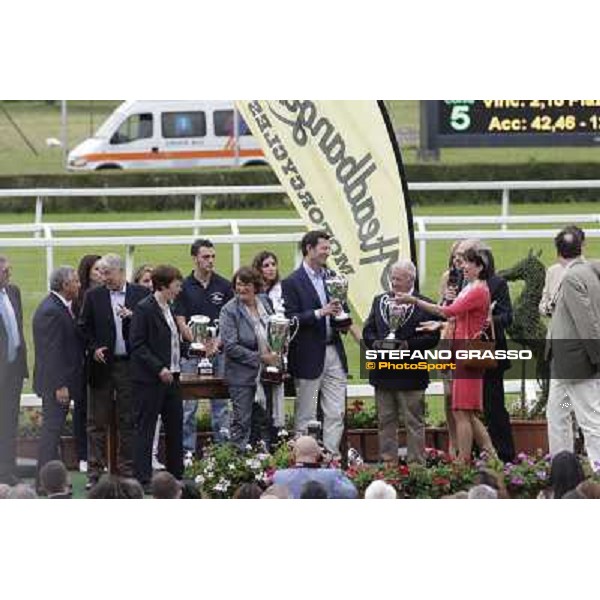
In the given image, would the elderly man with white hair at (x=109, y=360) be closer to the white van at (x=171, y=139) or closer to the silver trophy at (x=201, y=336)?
the silver trophy at (x=201, y=336)

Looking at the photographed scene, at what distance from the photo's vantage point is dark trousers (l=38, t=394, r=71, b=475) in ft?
44.2

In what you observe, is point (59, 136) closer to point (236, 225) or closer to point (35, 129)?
point (35, 129)

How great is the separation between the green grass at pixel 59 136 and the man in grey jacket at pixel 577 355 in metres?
0.86

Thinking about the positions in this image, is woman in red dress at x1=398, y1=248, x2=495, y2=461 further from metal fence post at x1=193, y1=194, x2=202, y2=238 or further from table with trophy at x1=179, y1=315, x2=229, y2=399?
metal fence post at x1=193, y1=194, x2=202, y2=238

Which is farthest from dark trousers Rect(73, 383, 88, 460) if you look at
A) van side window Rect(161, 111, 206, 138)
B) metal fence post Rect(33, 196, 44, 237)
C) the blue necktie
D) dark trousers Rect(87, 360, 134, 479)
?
van side window Rect(161, 111, 206, 138)

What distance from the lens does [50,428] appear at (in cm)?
1349

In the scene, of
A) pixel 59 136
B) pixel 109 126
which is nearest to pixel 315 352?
pixel 59 136

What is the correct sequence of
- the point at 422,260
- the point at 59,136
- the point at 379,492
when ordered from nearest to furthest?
the point at 379,492 → the point at 422,260 → the point at 59,136

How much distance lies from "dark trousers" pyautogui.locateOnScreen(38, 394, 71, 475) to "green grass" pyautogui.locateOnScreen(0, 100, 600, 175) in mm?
1438

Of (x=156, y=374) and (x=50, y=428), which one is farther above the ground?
(x=156, y=374)

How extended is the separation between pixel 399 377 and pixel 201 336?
43.9 inches
